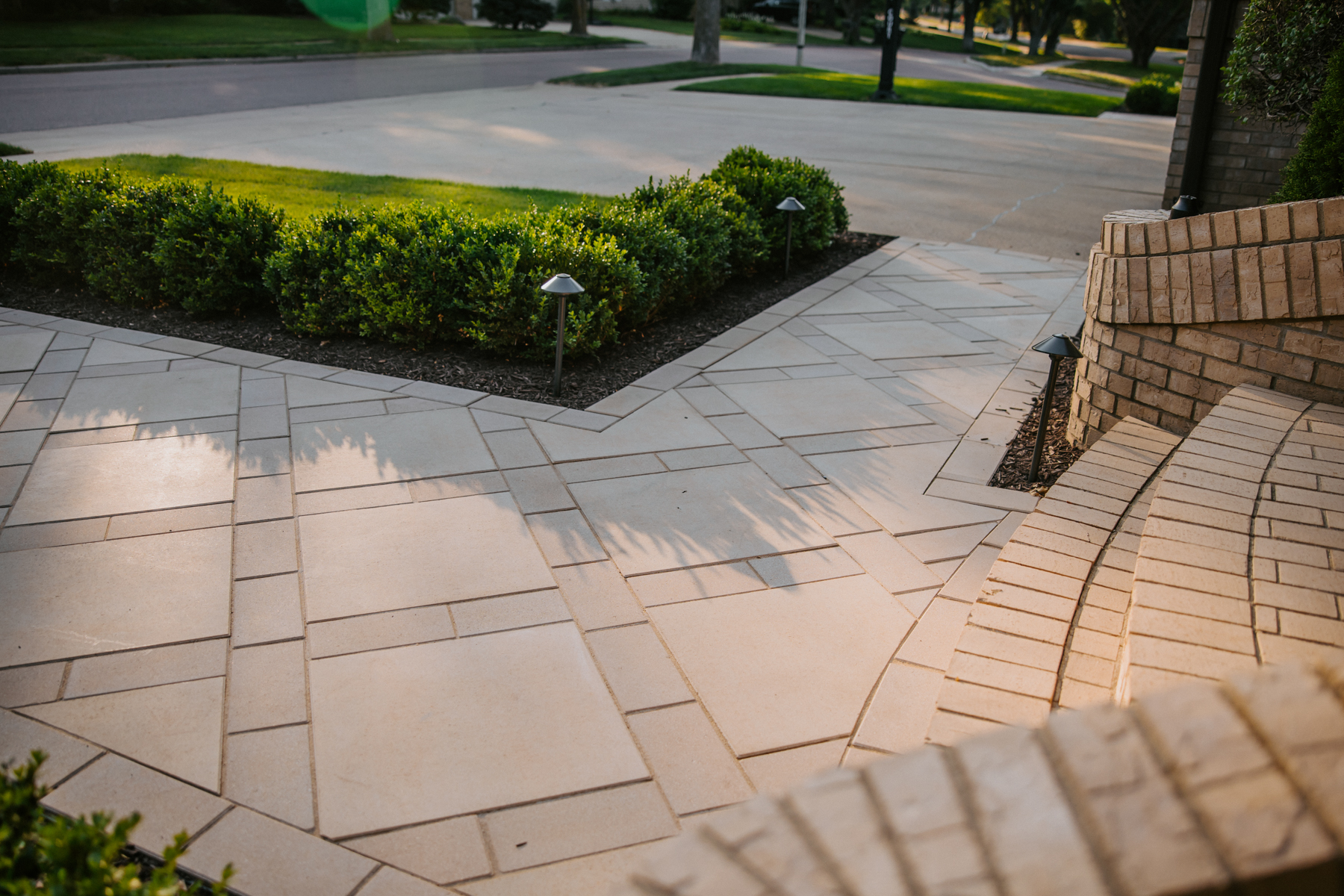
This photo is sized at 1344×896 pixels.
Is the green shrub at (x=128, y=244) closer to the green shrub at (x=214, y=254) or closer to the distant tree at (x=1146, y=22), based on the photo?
the green shrub at (x=214, y=254)

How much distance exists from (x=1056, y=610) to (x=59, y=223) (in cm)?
728

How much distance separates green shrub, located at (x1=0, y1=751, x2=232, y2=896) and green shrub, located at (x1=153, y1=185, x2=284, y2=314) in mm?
5146

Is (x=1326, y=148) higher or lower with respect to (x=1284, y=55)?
lower

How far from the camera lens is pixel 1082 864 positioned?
→ 1025 mm

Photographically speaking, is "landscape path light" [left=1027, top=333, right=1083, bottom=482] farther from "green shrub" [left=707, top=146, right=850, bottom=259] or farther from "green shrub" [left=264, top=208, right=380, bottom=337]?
"green shrub" [left=264, top=208, right=380, bottom=337]

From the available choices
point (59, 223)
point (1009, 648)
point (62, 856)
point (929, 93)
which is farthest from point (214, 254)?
point (929, 93)

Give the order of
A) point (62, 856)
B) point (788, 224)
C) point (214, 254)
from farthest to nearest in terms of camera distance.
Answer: point (788, 224), point (214, 254), point (62, 856)

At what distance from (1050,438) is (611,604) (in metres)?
2.75

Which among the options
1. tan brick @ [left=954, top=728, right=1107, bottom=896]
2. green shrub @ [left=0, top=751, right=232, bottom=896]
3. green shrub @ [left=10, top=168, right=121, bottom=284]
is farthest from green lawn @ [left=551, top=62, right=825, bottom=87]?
tan brick @ [left=954, top=728, right=1107, bottom=896]

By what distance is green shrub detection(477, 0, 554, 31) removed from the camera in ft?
128

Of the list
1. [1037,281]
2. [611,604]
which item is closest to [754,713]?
[611,604]

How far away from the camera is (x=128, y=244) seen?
254 inches

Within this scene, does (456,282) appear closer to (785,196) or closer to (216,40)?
(785,196)

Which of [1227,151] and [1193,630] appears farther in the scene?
[1227,151]
